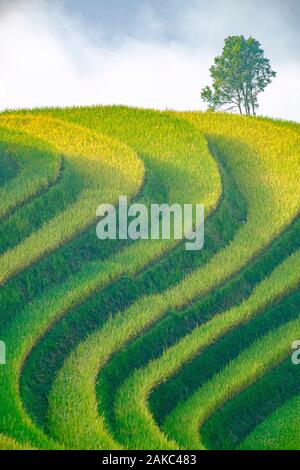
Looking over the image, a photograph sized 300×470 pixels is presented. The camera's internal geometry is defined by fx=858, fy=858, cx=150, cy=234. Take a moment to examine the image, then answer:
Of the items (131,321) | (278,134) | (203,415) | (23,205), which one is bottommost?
(203,415)

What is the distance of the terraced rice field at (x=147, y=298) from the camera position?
9.83m

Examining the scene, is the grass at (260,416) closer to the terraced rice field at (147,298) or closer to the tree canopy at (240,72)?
the terraced rice field at (147,298)

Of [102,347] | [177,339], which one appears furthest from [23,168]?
[102,347]

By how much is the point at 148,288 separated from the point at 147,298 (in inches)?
10.5

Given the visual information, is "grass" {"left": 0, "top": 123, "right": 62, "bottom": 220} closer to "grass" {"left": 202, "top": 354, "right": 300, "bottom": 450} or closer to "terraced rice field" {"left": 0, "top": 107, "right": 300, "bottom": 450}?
"terraced rice field" {"left": 0, "top": 107, "right": 300, "bottom": 450}

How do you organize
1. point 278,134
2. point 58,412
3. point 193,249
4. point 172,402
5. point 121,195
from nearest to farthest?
1. point 58,412
2. point 172,402
3. point 193,249
4. point 121,195
5. point 278,134

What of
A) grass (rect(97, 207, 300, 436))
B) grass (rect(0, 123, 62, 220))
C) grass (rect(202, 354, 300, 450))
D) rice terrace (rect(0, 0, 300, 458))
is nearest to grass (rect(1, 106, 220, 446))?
rice terrace (rect(0, 0, 300, 458))

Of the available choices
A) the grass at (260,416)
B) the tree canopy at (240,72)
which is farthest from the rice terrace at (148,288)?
the tree canopy at (240,72)

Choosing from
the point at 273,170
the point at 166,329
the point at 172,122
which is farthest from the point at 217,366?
the point at 172,122

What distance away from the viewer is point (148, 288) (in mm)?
12211

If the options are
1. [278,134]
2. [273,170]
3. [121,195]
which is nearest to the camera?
[121,195]
